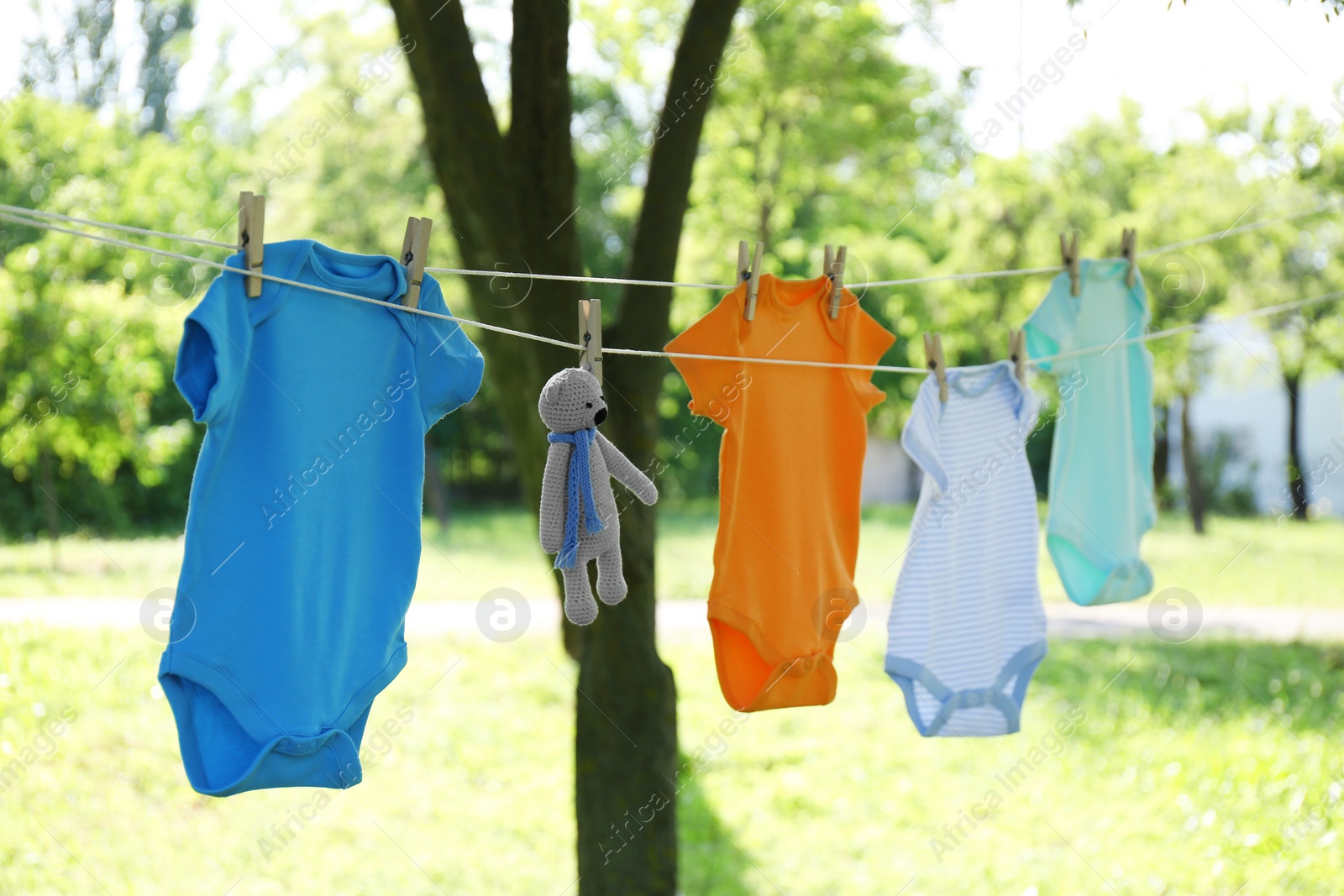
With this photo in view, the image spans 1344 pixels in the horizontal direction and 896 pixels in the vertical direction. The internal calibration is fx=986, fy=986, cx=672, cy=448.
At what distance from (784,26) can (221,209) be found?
990 centimetres

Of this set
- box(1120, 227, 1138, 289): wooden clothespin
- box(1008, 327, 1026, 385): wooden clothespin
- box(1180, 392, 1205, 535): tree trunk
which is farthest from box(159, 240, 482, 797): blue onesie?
box(1180, 392, 1205, 535): tree trunk

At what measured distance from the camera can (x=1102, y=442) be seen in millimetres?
3211

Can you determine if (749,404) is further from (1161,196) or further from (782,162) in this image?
(1161,196)

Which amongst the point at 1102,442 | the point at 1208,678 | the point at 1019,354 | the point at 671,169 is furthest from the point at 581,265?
the point at 1208,678

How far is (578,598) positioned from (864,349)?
45.5 inches

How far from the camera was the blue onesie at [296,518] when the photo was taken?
1938 millimetres

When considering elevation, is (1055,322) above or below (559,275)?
below

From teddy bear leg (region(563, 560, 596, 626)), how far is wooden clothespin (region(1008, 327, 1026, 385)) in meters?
1.53

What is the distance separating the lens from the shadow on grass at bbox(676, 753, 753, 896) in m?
4.56

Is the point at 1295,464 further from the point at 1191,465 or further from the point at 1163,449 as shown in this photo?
the point at 1191,465

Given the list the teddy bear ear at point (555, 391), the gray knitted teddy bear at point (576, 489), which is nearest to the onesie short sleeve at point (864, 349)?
the gray knitted teddy bear at point (576, 489)

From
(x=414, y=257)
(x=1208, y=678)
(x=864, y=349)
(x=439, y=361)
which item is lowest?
(x=1208, y=678)

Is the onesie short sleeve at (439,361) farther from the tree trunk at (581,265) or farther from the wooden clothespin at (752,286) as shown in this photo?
the tree trunk at (581,265)

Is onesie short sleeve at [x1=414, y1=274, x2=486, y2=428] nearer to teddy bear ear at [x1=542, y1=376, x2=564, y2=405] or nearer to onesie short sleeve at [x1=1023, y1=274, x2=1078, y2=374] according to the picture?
teddy bear ear at [x1=542, y1=376, x2=564, y2=405]
